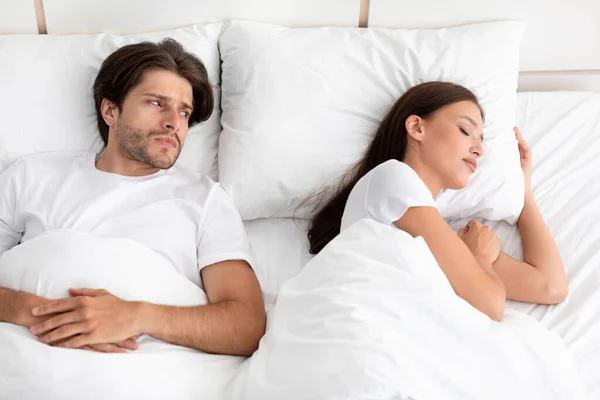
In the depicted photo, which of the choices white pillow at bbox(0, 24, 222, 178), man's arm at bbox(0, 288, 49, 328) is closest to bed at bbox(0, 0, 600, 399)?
white pillow at bbox(0, 24, 222, 178)

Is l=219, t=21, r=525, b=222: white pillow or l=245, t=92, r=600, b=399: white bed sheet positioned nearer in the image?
l=245, t=92, r=600, b=399: white bed sheet

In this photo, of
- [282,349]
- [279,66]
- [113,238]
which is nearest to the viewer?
[282,349]

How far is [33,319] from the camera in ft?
3.95

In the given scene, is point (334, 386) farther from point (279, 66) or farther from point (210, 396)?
point (279, 66)

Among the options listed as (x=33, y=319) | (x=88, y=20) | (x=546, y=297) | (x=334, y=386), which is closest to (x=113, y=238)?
(x=33, y=319)

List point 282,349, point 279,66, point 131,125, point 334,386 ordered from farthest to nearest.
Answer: point 279,66
point 131,125
point 282,349
point 334,386

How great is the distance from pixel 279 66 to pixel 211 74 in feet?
0.67

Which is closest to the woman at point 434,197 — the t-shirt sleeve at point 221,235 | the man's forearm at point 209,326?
the t-shirt sleeve at point 221,235

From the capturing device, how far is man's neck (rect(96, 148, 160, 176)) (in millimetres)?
1544

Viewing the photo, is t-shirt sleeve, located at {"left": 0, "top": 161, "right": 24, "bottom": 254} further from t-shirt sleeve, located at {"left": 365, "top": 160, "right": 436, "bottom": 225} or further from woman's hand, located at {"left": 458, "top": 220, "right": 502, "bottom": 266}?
woman's hand, located at {"left": 458, "top": 220, "right": 502, "bottom": 266}

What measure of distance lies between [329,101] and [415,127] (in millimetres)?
241

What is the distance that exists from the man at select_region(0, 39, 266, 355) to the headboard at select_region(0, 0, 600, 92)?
0.65ft

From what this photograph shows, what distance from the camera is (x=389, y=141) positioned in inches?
62.1

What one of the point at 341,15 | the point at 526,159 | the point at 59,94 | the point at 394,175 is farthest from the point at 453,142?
the point at 59,94
